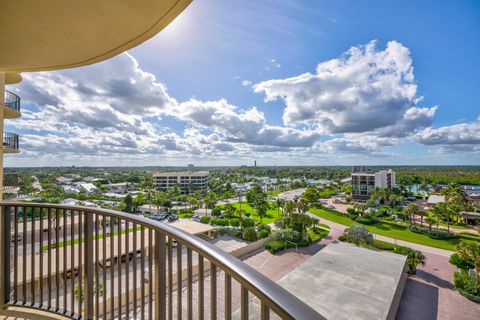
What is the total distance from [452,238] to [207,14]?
2568 cm

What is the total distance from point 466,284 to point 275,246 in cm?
947

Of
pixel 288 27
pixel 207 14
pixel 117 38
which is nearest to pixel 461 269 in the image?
pixel 288 27

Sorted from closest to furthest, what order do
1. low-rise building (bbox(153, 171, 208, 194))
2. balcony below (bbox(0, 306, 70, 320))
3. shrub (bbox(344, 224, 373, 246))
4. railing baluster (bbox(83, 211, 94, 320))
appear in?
1. railing baluster (bbox(83, 211, 94, 320))
2. balcony below (bbox(0, 306, 70, 320))
3. shrub (bbox(344, 224, 373, 246))
4. low-rise building (bbox(153, 171, 208, 194))

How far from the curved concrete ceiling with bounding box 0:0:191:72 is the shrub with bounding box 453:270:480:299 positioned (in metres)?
16.1

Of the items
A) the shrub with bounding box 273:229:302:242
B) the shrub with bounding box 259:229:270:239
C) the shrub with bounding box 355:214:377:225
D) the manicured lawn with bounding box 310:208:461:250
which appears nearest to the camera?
the shrub with bounding box 273:229:302:242

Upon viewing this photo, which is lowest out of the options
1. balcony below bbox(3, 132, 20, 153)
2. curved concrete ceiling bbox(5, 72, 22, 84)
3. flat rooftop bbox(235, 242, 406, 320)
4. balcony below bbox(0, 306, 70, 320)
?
flat rooftop bbox(235, 242, 406, 320)

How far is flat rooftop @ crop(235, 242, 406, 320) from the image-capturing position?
8109 mm

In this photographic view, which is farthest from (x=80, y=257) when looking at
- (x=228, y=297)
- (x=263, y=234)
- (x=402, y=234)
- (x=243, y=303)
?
(x=402, y=234)

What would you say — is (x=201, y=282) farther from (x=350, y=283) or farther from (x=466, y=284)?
(x=466, y=284)

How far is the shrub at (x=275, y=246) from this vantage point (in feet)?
49.7

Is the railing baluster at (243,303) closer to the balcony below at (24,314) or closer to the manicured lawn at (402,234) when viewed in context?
the balcony below at (24,314)

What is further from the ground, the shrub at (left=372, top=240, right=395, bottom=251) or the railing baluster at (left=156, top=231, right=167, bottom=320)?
the railing baluster at (left=156, top=231, right=167, bottom=320)

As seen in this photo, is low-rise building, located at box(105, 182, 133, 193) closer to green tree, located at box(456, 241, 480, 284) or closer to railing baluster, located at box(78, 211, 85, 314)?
green tree, located at box(456, 241, 480, 284)

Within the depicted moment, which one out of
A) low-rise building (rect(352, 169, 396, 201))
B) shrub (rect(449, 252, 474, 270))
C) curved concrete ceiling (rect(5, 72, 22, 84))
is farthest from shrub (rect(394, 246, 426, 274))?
low-rise building (rect(352, 169, 396, 201))
